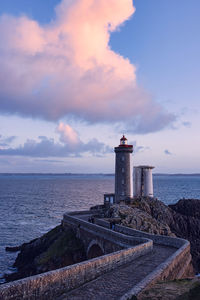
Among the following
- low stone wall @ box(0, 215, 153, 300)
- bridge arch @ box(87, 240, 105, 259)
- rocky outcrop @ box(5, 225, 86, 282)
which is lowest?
rocky outcrop @ box(5, 225, 86, 282)

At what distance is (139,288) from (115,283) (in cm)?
246

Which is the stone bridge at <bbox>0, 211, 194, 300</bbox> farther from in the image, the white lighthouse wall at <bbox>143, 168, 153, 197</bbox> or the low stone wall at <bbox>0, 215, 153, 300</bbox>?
the white lighthouse wall at <bbox>143, 168, 153, 197</bbox>

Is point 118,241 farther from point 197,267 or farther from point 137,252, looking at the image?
point 197,267

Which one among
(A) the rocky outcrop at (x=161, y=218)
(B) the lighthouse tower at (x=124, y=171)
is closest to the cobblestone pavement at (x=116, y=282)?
(A) the rocky outcrop at (x=161, y=218)

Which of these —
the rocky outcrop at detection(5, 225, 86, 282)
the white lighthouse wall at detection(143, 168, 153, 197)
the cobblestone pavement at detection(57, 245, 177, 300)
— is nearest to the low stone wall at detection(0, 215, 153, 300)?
the cobblestone pavement at detection(57, 245, 177, 300)

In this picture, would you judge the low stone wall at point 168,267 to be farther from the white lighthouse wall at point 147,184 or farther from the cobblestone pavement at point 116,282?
the white lighthouse wall at point 147,184

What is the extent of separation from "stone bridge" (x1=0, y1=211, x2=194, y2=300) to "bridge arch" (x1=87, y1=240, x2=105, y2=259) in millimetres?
2733

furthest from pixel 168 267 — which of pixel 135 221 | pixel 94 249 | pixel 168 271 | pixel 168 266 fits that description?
pixel 135 221

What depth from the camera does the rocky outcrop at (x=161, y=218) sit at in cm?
3004

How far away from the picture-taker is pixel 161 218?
44219 mm

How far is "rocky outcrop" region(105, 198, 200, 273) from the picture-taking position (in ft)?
98.6

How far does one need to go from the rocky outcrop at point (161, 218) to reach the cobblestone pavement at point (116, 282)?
1360 cm

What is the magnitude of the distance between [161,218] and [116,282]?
3391 cm

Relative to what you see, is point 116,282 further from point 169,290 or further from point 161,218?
point 161,218
